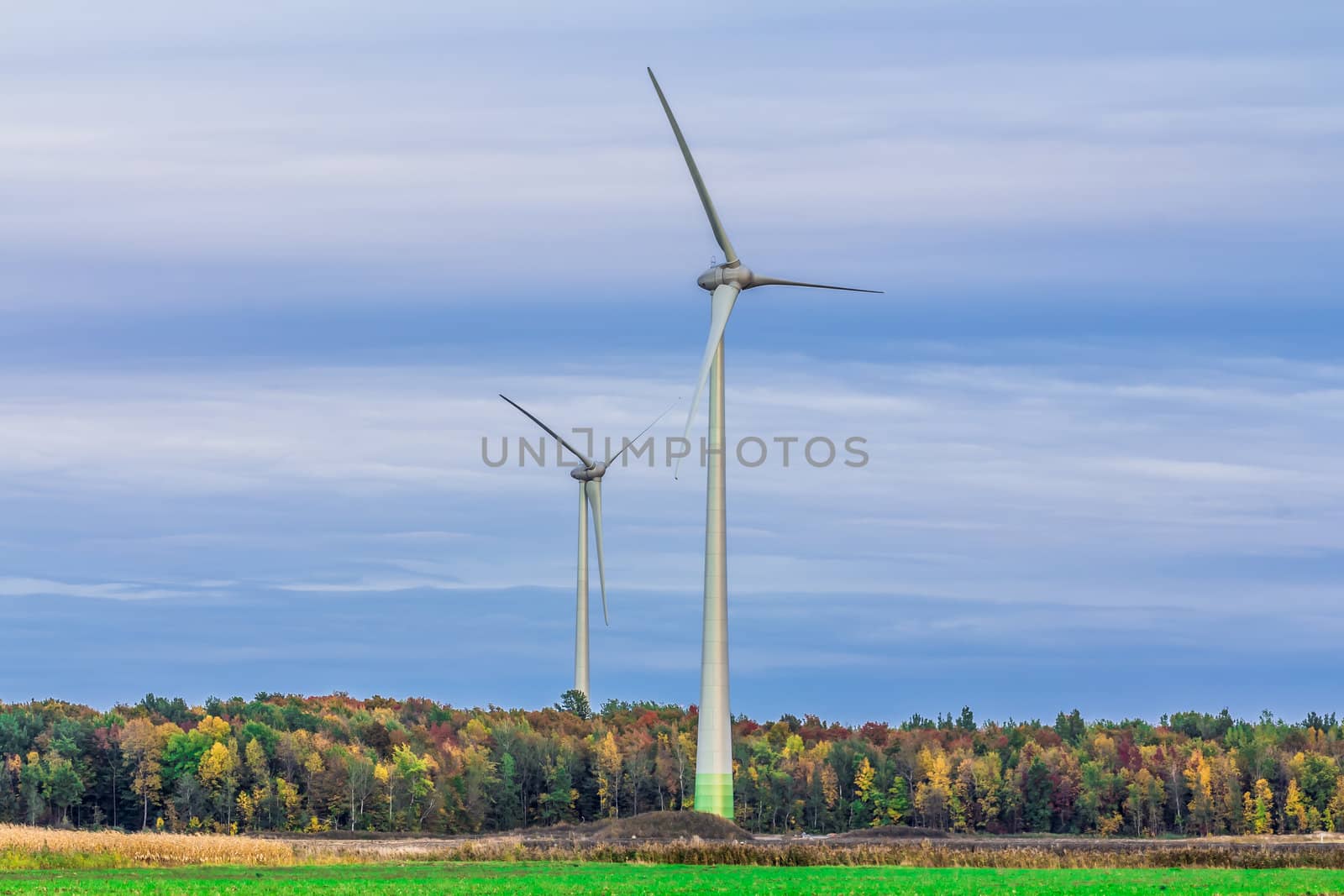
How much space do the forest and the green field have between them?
85.3 meters

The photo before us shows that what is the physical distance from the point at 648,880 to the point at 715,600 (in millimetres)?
30080

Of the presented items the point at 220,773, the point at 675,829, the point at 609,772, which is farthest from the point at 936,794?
the point at 675,829

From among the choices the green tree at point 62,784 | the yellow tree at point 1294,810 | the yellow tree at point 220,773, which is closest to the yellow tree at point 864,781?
the yellow tree at point 1294,810

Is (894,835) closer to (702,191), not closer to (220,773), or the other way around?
(702,191)

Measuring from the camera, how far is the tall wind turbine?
10075 centimetres

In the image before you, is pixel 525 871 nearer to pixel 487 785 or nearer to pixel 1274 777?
pixel 487 785

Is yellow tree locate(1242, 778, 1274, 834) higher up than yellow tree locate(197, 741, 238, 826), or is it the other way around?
yellow tree locate(197, 741, 238, 826)

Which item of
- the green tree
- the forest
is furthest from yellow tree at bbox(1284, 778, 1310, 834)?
the green tree

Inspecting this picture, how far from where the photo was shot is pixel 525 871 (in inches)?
3110

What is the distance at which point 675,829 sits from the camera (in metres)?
102

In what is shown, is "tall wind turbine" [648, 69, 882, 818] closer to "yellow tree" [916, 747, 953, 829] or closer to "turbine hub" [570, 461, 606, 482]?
"turbine hub" [570, 461, 606, 482]

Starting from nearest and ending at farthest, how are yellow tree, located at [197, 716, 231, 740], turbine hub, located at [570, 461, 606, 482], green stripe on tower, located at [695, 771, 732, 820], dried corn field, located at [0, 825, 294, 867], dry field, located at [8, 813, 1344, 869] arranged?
1. dried corn field, located at [0, 825, 294, 867]
2. dry field, located at [8, 813, 1344, 869]
3. green stripe on tower, located at [695, 771, 732, 820]
4. turbine hub, located at [570, 461, 606, 482]
5. yellow tree, located at [197, 716, 231, 740]

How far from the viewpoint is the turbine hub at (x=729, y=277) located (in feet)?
348

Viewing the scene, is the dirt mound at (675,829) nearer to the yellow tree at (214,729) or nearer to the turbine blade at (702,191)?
the turbine blade at (702,191)
